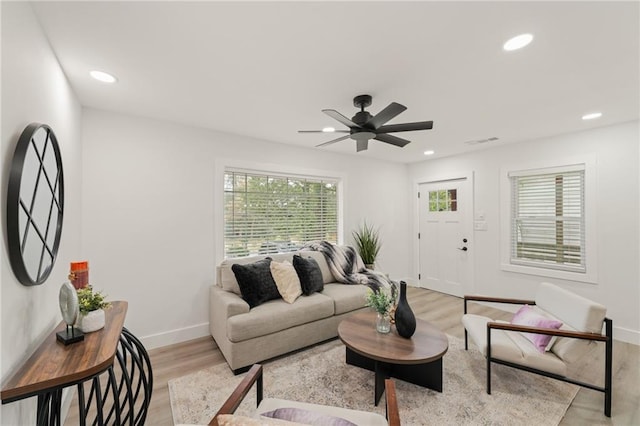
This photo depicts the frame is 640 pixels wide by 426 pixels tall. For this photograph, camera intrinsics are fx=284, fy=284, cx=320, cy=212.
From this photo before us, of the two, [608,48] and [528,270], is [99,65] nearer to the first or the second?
[608,48]

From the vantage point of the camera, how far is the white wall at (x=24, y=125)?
1.19 metres

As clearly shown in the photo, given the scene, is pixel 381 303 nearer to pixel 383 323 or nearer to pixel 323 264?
pixel 383 323

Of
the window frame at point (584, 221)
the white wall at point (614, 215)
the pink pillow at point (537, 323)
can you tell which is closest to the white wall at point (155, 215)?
the pink pillow at point (537, 323)

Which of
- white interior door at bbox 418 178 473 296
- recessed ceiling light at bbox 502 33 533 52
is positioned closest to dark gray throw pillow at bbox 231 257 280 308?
recessed ceiling light at bbox 502 33 533 52

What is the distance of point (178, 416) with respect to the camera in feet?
6.48

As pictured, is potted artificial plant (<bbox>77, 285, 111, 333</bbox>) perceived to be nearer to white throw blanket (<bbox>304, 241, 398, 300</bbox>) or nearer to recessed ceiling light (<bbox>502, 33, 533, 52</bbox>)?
white throw blanket (<bbox>304, 241, 398, 300</bbox>)

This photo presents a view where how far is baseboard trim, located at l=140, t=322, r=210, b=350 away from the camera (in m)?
3.02

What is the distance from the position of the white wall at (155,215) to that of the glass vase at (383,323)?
208 centimetres

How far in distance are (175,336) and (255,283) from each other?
3.80ft

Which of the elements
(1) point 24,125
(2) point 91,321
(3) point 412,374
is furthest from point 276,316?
(1) point 24,125

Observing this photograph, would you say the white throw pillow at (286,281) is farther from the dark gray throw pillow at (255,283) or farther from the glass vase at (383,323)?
the glass vase at (383,323)

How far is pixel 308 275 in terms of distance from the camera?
3289 mm

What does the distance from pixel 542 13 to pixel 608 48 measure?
0.74m

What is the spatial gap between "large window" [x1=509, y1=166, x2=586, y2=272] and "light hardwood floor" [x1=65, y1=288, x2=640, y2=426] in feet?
3.16
